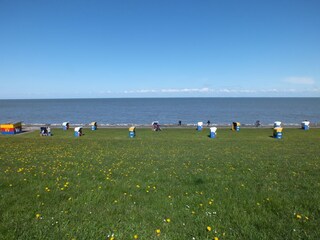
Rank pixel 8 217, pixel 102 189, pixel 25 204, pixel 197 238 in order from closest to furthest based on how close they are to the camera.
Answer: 1. pixel 197 238
2. pixel 8 217
3. pixel 25 204
4. pixel 102 189

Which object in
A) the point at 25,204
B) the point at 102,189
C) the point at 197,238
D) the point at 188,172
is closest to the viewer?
the point at 197,238

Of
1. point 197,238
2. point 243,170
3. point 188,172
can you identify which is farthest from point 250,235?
point 243,170

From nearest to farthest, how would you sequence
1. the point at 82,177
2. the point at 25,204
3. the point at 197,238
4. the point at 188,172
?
the point at 197,238 → the point at 25,204 → the point at 82,177 → the point at 188,172

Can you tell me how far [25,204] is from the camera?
6137 millimetres

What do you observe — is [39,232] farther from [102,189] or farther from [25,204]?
[102,189]

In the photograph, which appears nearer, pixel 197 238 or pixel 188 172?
pixel 197 238

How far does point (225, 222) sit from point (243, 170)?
5525mm

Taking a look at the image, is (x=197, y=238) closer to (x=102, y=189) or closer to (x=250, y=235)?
(x=250, y=235)

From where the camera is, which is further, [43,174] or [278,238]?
[43,174]

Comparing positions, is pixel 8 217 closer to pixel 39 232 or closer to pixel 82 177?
pixel 39 232

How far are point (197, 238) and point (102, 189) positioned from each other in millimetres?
3772

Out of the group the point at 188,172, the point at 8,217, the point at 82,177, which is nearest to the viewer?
the point at 8,217

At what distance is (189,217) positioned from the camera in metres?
5.71

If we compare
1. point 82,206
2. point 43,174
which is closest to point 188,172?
point 82,206
